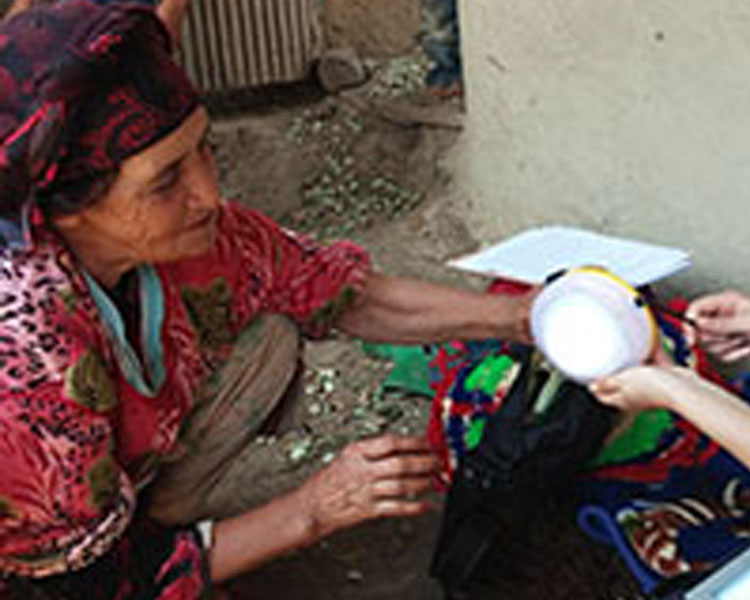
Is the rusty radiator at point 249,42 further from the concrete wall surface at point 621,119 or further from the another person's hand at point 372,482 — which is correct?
the another person's hand at point 372,482

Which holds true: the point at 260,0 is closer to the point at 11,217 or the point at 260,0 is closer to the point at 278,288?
the point at 278,288

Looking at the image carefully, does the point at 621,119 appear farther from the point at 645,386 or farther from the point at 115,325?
the point at 115,325

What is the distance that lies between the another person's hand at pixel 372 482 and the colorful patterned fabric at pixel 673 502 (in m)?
0.57

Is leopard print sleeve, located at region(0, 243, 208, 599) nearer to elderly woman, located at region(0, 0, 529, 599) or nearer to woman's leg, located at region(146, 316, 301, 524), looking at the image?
elderly woman, located at region(0, 0, 529, 599)

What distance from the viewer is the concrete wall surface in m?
2.31

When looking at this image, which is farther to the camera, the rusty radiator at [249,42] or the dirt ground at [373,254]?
the rusty radiator at [249,42]

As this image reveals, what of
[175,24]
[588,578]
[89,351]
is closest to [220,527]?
[89,351]

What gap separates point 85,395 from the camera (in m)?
1.43

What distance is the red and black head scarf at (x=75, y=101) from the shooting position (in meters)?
1.29

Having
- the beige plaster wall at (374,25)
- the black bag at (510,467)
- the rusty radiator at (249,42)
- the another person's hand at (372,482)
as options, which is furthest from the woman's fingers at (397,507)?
the beige plaster wall at (374,25)

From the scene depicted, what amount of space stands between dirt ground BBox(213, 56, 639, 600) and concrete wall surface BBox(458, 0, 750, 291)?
0.41 m

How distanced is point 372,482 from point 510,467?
51cm

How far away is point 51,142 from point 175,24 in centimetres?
133

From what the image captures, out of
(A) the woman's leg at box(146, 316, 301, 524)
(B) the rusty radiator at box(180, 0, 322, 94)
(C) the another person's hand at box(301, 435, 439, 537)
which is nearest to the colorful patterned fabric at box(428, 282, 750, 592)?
(A) the woman's leg at box(146, 316, 301, 524)
